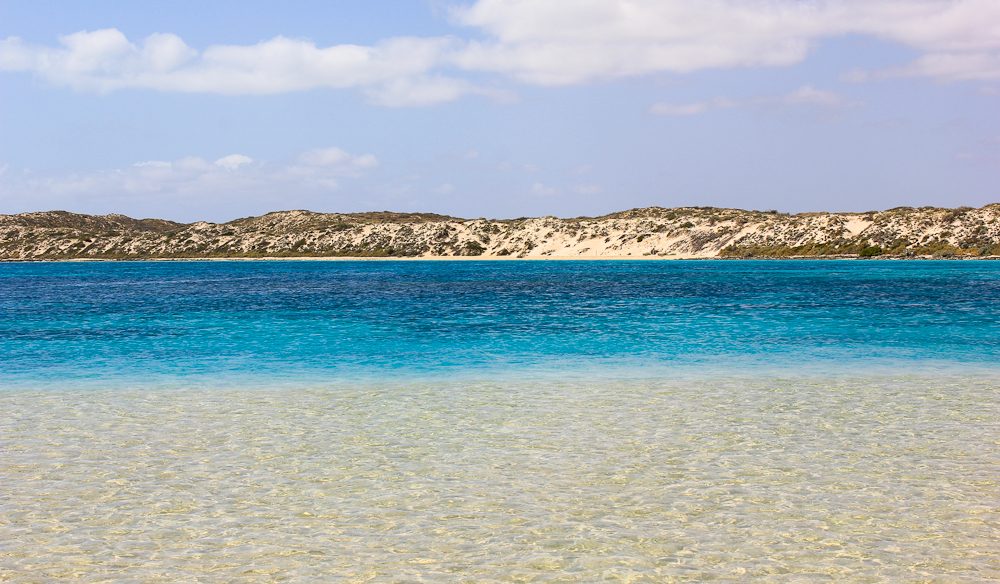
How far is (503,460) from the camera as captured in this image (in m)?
12.9

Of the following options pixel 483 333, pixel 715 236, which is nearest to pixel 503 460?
pixel 483 333

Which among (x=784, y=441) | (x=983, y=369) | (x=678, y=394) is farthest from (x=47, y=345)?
(x=983, y=369)

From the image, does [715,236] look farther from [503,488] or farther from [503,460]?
[503,488]

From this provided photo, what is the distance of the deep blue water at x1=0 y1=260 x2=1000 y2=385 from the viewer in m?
24.0

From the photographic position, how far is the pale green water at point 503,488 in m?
8.70

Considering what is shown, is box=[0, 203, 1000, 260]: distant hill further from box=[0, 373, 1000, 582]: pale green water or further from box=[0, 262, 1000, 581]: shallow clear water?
box=[0, 373, 1000, 582]: pale green water

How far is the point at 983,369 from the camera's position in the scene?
2261 centimetres

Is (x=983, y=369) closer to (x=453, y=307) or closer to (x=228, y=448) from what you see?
(x=228, y=448)

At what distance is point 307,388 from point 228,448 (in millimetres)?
6421

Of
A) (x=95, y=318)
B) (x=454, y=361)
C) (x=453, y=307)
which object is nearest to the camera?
(x=454, y=361)

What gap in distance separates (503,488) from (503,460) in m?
1.53

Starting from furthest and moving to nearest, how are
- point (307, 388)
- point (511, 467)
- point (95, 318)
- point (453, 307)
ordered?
point (453, 307), point (95, 318), point (307, 388), point (511, 467)

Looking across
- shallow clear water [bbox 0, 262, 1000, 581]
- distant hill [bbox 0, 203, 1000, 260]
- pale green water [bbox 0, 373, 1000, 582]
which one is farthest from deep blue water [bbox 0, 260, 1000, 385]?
distant hill [bbox 0, 203, 1000, 260]

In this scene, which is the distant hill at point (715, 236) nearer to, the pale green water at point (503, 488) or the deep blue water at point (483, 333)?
the deep blue water at point (483, 333)
